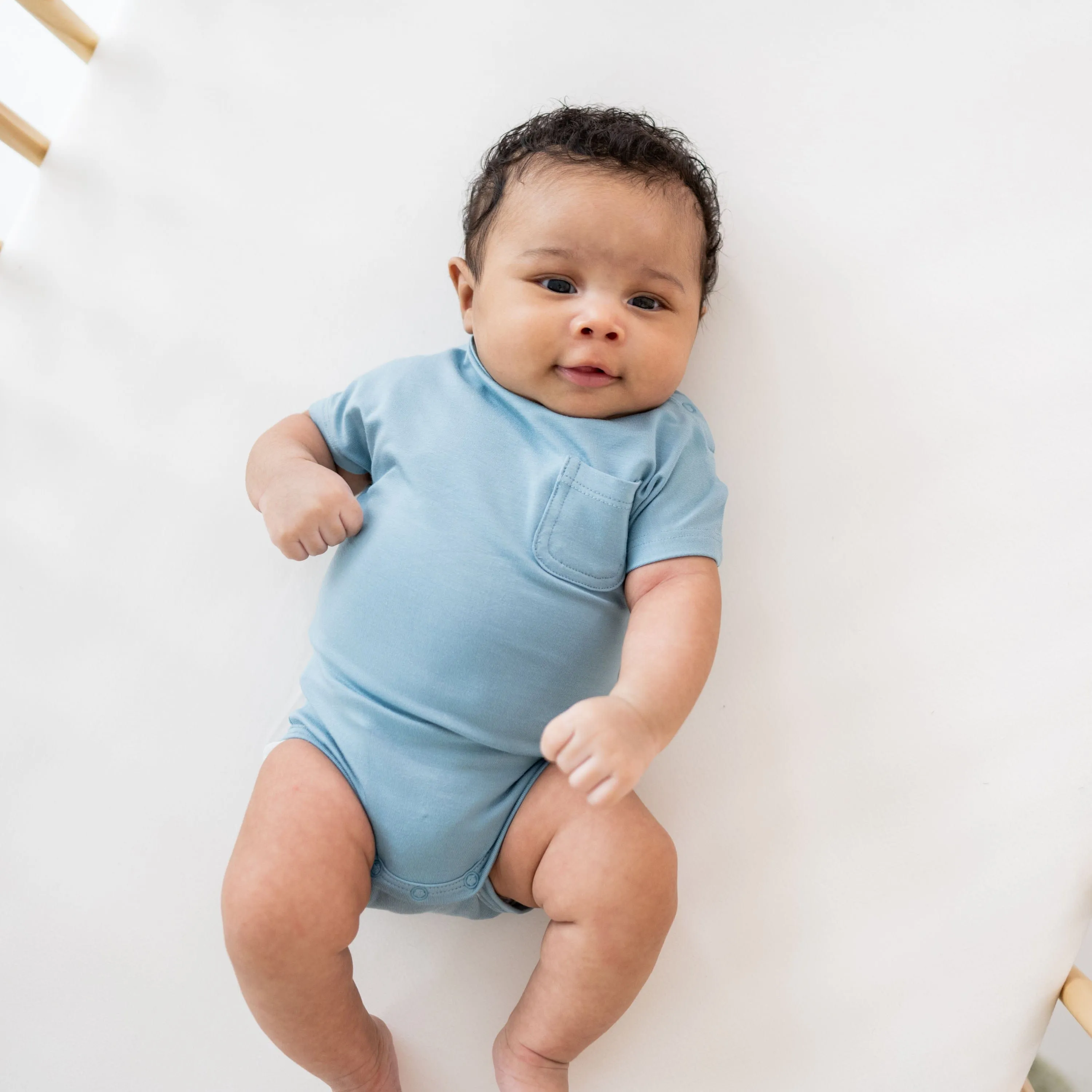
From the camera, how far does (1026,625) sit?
3.16 feet

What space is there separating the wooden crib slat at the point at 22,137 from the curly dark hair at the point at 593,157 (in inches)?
18.9

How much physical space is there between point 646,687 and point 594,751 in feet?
0.31

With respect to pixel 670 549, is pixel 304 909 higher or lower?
lower

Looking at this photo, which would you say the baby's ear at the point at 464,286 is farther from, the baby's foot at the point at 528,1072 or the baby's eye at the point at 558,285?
the baby's foot at the point at 528,1072

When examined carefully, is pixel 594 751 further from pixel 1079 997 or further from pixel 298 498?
pixel 1079 997

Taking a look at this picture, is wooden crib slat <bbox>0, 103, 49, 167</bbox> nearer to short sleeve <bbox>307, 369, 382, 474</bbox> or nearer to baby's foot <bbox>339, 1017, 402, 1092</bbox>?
short sleeve <bbox>307, 369, 382, 474</bbox>

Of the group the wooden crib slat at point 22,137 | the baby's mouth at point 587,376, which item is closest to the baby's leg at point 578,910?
the baby's mouth at point 587,376

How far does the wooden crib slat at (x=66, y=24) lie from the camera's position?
0.92m

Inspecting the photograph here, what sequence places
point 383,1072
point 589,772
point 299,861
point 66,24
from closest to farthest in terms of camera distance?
point 589,772, point 299,861, point 383,1072, point 66,24

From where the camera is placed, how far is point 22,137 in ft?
3.16

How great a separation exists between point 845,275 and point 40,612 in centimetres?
95

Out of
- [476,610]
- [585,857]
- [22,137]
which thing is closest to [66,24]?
[22,137]

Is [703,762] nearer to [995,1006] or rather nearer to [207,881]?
[995,1006]

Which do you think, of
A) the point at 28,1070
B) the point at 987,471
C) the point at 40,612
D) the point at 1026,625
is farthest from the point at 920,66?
the point at 28,1070
